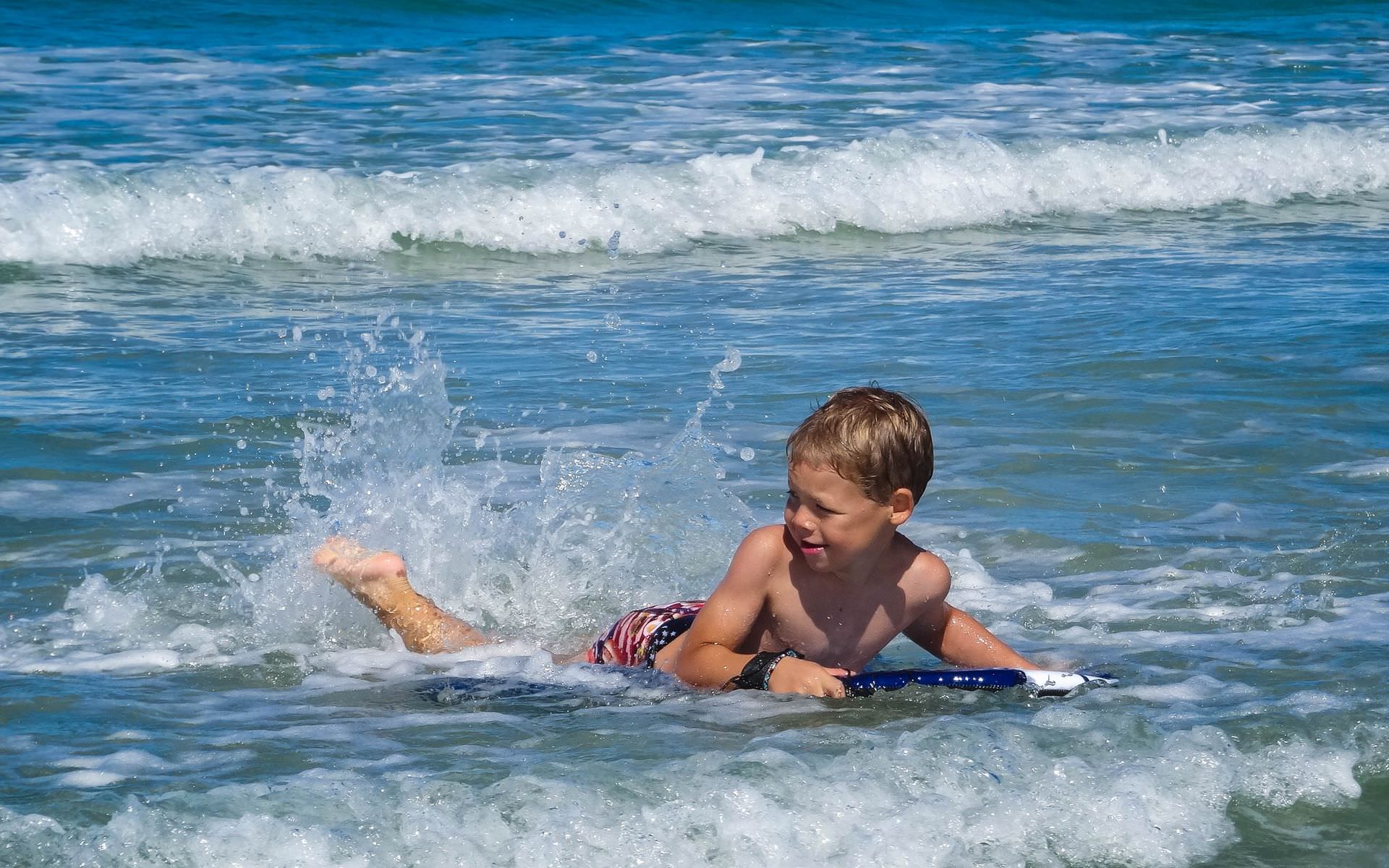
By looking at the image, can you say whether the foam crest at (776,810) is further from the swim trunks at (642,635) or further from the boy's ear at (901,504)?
the swim trunks at (642,635)

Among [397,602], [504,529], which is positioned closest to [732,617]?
[397,602]

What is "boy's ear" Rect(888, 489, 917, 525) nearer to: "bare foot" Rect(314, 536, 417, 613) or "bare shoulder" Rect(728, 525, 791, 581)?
"bare shoulder" Rect(728, 525, 791, 581)

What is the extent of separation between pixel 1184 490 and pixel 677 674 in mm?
2430

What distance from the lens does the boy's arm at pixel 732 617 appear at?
4.29 m

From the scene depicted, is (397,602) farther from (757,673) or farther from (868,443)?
(868,443)

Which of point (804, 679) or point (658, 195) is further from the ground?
point (658, 195)

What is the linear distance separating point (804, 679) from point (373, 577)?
59.6 inches

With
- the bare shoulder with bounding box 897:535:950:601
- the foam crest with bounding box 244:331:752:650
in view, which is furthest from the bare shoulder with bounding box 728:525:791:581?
the foam crest with bounding box 244:331:752:650

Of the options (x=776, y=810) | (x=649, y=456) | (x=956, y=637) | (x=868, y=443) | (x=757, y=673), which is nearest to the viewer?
(x=776, y=810)

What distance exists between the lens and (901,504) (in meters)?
4.18

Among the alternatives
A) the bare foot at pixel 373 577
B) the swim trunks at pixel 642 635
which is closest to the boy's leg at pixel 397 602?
the bare foot at pixel 373 577

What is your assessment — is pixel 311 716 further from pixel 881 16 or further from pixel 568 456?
pixel 881 16

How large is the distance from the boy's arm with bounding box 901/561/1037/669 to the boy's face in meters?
0.32

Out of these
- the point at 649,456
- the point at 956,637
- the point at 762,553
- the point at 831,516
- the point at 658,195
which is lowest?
the point at 956,637
